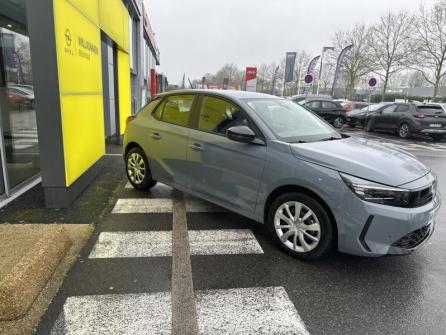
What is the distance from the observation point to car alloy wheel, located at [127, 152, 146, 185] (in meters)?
5.65

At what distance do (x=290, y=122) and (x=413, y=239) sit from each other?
1.89 metres

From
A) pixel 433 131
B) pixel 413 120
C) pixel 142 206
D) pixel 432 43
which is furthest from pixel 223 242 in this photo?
pixel 432 43

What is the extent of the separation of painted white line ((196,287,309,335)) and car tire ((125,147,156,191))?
2.92 m

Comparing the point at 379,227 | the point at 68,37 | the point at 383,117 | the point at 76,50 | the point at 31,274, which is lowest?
the point at 31,274

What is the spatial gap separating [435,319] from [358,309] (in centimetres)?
58

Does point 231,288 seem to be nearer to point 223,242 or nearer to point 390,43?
point 223,242

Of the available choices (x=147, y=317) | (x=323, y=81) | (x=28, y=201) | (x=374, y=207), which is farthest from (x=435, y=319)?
(x=323, y=81)

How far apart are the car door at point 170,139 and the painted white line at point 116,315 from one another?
2.11 metres

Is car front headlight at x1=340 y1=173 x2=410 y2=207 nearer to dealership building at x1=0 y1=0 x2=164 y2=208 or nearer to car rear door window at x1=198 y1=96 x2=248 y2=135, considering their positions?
car rear door window at x1=198 y1=96 x2=248 y2=135

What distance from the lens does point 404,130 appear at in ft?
50.8

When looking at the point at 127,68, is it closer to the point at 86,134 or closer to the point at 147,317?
the point at 86,134

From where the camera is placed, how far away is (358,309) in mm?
2910

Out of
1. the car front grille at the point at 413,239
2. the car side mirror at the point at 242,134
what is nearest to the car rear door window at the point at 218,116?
the car side mirror at the point at 242,134

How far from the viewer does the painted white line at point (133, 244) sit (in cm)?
368
